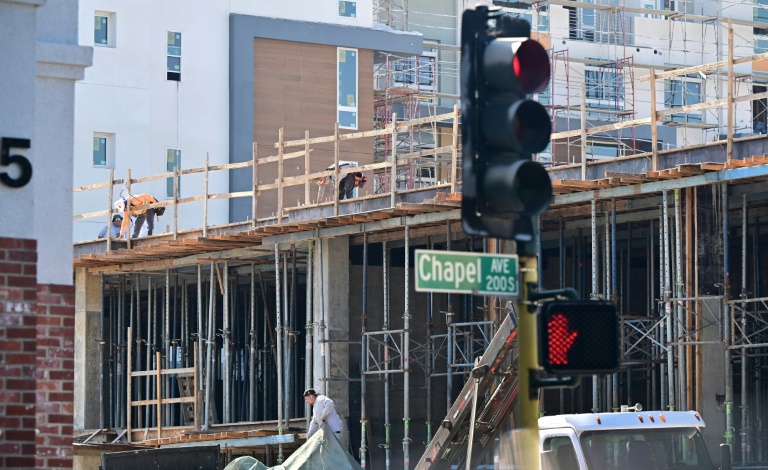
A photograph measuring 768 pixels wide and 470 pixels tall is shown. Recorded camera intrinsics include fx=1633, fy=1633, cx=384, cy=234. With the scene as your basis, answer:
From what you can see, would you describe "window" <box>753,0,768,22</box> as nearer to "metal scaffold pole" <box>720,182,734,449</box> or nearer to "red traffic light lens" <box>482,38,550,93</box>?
"metal scaffold pole" <box>720,182,734,449</box>

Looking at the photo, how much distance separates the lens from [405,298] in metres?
28.8

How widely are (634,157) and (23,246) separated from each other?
15.3 meters

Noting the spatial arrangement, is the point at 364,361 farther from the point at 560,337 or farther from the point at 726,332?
the point at 560,337

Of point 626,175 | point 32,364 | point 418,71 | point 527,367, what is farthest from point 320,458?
point 418,71

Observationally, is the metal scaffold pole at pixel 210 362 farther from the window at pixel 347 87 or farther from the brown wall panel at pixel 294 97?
the window at pixel 347 87

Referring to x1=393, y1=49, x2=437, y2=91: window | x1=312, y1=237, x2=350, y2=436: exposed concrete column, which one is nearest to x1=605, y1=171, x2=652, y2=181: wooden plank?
x1=312, y1=237, x2=350, y2=436: exposed concrete column

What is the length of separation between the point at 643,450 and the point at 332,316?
45.2 feet

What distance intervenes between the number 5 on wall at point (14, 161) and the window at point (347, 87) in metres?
41.7

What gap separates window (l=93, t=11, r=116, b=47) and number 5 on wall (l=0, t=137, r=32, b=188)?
130 ft

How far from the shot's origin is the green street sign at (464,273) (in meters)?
9.02

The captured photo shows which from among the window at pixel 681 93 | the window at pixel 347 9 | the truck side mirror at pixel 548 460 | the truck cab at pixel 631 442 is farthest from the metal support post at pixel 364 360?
the window at pixel 681 93

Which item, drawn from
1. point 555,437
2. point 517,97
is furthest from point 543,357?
point 555,437

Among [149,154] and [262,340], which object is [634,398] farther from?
[149,154]

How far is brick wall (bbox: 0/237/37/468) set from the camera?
1048cm
